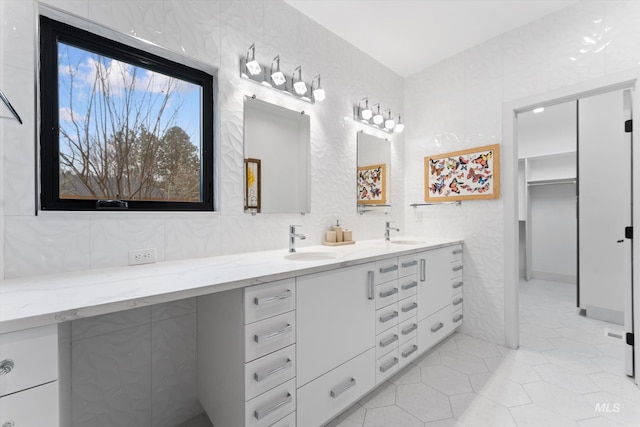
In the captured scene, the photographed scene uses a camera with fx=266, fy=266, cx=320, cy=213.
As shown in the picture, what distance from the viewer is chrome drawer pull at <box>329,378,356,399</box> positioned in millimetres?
1377

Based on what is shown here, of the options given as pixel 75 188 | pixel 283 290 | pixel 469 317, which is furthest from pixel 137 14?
pixel 469 317

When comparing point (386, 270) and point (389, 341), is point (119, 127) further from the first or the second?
point (389, 341)

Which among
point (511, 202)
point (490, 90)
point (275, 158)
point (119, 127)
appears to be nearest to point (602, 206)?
point (511, 202)

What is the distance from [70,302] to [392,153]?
2.83 m

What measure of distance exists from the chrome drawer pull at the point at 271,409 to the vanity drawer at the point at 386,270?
78cm

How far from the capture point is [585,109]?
298 centimetres

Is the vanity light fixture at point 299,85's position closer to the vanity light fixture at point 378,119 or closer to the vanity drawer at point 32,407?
the vanity light fixture at point 378,119

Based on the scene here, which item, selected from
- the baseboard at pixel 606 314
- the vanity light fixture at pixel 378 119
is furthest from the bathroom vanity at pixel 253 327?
the baseboard at pixel 606 314

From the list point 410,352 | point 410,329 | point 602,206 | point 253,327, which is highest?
point 602,206

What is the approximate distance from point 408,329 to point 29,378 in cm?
187

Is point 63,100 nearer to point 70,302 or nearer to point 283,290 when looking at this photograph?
point 70,302

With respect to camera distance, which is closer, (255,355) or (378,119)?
(255,355)

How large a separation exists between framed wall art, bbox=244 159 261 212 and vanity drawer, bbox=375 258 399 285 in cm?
89

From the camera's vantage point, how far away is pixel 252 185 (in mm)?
1801
